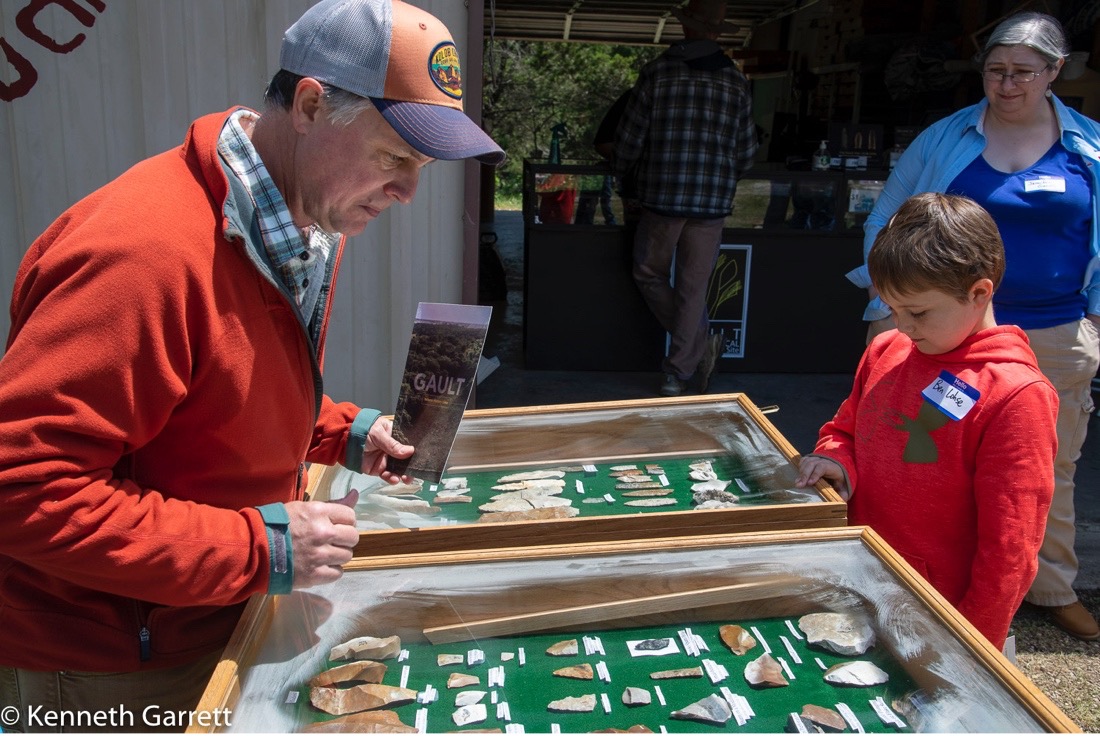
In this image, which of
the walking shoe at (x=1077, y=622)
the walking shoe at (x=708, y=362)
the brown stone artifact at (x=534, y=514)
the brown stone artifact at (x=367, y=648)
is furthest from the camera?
the walking shoe at (x=708, y=362)

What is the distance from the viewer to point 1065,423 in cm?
288

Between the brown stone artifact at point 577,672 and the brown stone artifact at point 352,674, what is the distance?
0.26m

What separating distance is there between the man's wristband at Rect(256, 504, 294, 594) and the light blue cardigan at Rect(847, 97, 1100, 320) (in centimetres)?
208

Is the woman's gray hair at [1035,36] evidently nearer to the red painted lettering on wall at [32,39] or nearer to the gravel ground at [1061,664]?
the gravel ground at [1061,664]

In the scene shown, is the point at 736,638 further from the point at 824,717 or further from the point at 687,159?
the point at 687,159

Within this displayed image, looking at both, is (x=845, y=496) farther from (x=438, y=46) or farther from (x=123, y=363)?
(x=123, y=363)

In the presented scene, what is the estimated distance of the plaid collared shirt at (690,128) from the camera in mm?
4992

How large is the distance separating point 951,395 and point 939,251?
10.3 inches

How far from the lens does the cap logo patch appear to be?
123cm

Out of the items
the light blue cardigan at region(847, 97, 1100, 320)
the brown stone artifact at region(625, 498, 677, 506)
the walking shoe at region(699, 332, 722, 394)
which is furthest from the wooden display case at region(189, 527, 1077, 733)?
the walking shoe at region(699, 332, 722, 394)

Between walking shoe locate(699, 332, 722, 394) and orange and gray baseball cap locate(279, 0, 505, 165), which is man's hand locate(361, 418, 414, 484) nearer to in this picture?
orange and gray baseball cap locate(279, 0, 505, 165)

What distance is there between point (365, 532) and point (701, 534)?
0.57 m

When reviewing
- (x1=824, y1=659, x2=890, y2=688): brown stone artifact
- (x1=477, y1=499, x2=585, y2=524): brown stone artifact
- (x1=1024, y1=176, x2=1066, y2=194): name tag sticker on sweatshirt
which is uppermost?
(x1=1024, y1=176, x2=1066, y2=194): name tag sticker on sweatshirt

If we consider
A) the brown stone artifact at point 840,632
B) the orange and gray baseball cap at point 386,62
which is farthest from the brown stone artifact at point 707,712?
the orange and gray baseball cap at point 386,62
